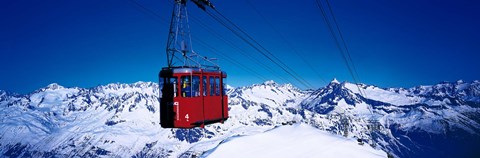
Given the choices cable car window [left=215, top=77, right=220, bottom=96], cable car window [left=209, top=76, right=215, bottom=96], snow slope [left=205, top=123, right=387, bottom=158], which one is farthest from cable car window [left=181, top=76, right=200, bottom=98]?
snow slope [left=205, top=123, right=387, bottom=158]

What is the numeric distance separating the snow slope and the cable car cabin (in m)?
9.80

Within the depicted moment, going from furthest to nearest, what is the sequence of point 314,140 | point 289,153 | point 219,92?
1. point 314,140
2. point 289,153
3. point 219,92

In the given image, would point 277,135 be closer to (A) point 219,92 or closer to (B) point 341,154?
(B) point 341,154

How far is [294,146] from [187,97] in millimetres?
15218

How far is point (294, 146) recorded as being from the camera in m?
36.8

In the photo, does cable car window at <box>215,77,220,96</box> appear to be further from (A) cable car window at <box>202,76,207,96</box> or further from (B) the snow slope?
(B) the snow slope

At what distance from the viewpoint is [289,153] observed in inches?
1377

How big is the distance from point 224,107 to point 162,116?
5797 mm

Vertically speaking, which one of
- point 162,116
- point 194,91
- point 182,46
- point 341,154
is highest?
point 182,46

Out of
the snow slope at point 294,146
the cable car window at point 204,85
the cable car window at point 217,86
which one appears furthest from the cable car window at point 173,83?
the snow slope at point 294,146

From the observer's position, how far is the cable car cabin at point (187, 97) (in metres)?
26.0

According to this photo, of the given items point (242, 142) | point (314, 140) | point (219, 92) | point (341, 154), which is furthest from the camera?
point (242, 142)

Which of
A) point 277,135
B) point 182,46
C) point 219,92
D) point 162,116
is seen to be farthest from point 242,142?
point 182,46

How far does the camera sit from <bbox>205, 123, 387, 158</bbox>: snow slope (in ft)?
110
